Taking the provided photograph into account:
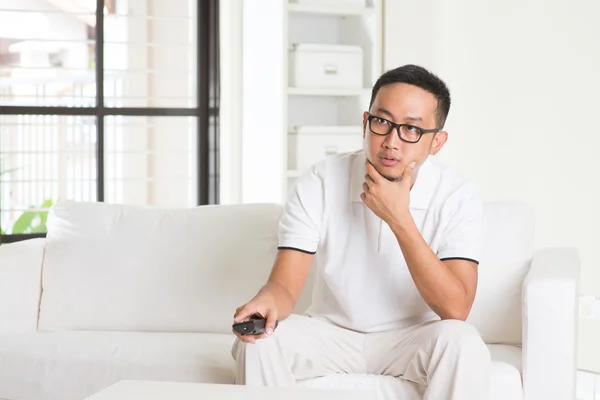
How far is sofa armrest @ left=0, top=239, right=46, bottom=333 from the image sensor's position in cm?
277

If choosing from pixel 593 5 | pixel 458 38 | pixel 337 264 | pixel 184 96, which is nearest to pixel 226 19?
pixel 184 96

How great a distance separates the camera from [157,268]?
2.85 m

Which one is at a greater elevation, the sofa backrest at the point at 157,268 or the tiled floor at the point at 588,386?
the sofa backrest at the point at 157,268

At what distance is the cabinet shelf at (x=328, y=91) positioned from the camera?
13.0 feet

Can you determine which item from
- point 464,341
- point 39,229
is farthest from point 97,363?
point 39,229

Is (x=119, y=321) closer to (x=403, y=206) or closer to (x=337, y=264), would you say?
(x=337, y=264)

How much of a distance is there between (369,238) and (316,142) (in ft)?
5.71

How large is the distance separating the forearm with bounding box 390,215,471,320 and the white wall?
1399 millimetres

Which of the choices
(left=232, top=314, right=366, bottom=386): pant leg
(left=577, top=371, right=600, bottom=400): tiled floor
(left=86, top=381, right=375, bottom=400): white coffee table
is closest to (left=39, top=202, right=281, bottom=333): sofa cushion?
(left=232, top=314, right=366, bottom=386): pant leg

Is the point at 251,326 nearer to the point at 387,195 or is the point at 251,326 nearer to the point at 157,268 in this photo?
the point at 387,195

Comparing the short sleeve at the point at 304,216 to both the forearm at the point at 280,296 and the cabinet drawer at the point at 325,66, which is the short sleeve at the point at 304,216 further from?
the cabinet drawer at the point at 325,66

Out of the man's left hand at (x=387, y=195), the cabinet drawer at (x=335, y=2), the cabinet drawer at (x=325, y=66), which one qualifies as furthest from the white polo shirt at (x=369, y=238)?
the cabinet drawer at (x=335, y=2)

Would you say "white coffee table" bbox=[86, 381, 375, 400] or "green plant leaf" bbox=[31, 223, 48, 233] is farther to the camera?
"green plant leaf" bbox=[31, 223, 48, 233]

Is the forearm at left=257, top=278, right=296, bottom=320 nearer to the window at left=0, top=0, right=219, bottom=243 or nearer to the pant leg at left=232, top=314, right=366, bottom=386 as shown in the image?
the pant leg at left=232, top=314, right=366, bottom=386
